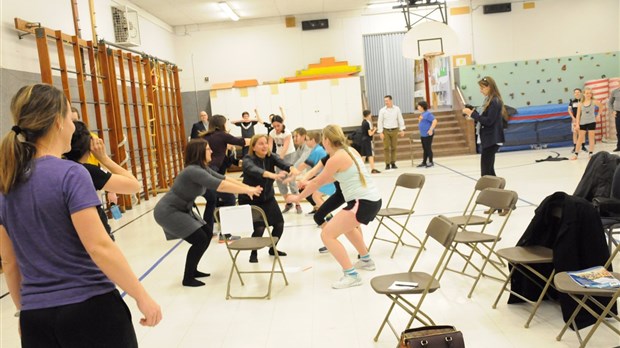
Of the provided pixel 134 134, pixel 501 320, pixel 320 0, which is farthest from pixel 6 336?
pixel 320 0

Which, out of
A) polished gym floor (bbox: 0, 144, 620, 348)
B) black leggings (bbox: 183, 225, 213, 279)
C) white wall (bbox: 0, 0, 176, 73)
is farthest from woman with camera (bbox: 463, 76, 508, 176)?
white wall (bbox: 0, 0, 176, 73)

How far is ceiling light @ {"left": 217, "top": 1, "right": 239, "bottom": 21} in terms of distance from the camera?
44.0 feet

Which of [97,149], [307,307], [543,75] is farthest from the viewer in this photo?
[543,75]

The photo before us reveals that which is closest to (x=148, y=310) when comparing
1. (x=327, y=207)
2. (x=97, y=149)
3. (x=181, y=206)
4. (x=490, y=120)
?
(x=97, y=149)

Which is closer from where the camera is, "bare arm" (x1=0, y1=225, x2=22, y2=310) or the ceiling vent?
"bare arm" (x1=0, y1=225, x2=22, y2=310)

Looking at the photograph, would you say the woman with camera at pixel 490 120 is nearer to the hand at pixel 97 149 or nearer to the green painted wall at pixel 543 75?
the hand at pixel 97 149

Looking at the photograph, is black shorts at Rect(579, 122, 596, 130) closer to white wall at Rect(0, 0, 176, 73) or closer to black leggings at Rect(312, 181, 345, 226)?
black leggings at Rect(312, 181, 345, 226)

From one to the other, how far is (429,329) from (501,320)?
3.42ft

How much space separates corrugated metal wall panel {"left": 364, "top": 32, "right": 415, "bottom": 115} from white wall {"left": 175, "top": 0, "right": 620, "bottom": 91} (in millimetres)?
393

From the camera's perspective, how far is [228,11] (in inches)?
561

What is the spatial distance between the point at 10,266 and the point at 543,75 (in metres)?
16.0

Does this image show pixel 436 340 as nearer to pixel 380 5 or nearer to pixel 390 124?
pixel 390 124

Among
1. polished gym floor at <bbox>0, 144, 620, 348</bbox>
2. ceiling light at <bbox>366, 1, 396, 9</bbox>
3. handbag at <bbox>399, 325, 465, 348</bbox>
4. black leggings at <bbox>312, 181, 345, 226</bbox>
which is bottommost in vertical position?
polished gym floor at <bbox>0, 144, 620, 348</bbox>

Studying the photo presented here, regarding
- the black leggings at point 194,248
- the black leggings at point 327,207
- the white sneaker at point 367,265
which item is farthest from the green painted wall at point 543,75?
the black leggings at point 194,248
